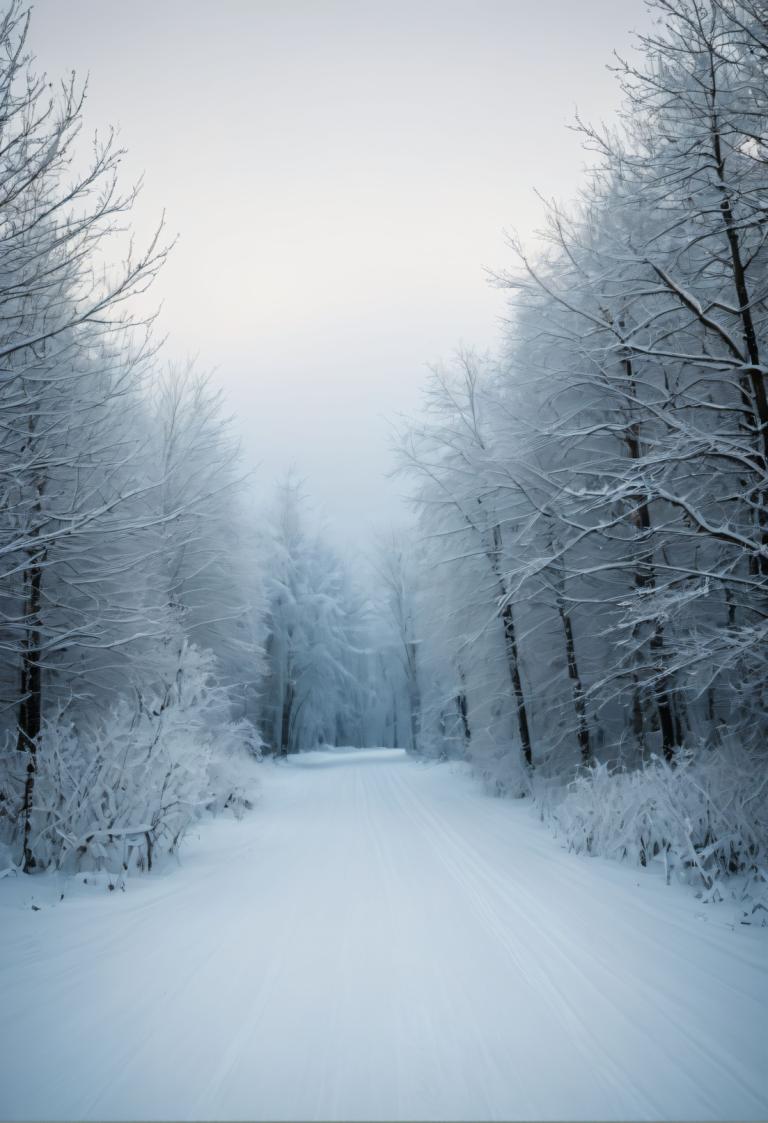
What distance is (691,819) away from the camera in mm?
5164

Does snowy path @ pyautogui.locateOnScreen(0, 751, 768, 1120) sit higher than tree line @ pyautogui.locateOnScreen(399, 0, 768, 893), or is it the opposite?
tree line @ pyautogui.locateOnScreen(399, 0, 768, 893)

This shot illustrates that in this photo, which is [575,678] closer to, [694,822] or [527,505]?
[527,505]

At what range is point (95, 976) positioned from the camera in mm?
3281

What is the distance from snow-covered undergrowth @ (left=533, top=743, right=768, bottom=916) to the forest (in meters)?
0.04

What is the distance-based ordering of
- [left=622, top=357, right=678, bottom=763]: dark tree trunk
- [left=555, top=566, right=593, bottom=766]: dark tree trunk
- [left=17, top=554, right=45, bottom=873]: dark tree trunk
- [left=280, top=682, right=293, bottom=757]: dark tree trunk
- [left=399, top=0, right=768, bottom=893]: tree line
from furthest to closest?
[left=280, top=682, right=293, bottom=757]: dark tree trunk
[left=555, top=566, right=593, bottom=766]: dark tree trunk
[left=622, top=357, right=678, bottom=763]: dark tree trunk
[left=17, top=554, right=45, bottom=873]: dark tree trunk
[left=399, top=0, right=768, bottom=893]: tree line

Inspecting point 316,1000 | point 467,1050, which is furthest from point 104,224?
point 467,1050

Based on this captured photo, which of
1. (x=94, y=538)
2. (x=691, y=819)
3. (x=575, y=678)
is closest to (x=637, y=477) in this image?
(x=691, y=819)

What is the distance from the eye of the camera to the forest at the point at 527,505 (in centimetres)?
489

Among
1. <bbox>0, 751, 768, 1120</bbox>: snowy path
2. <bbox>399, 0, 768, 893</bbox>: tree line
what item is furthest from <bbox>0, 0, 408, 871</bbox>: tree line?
<bbox>399, 0, 768, 893</bbox>: tree line

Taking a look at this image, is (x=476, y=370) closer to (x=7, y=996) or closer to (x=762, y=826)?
(x=762, y=826)

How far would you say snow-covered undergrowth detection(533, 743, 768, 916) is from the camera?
478cm

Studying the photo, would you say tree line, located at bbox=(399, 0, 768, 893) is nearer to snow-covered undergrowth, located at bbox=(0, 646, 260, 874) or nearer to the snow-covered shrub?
the snow-covered shrub

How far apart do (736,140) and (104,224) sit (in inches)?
276

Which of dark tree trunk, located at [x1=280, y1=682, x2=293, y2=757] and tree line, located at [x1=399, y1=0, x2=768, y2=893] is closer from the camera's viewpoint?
tree line, located at [x1=399, y1=0, x2=768, y2=893]
